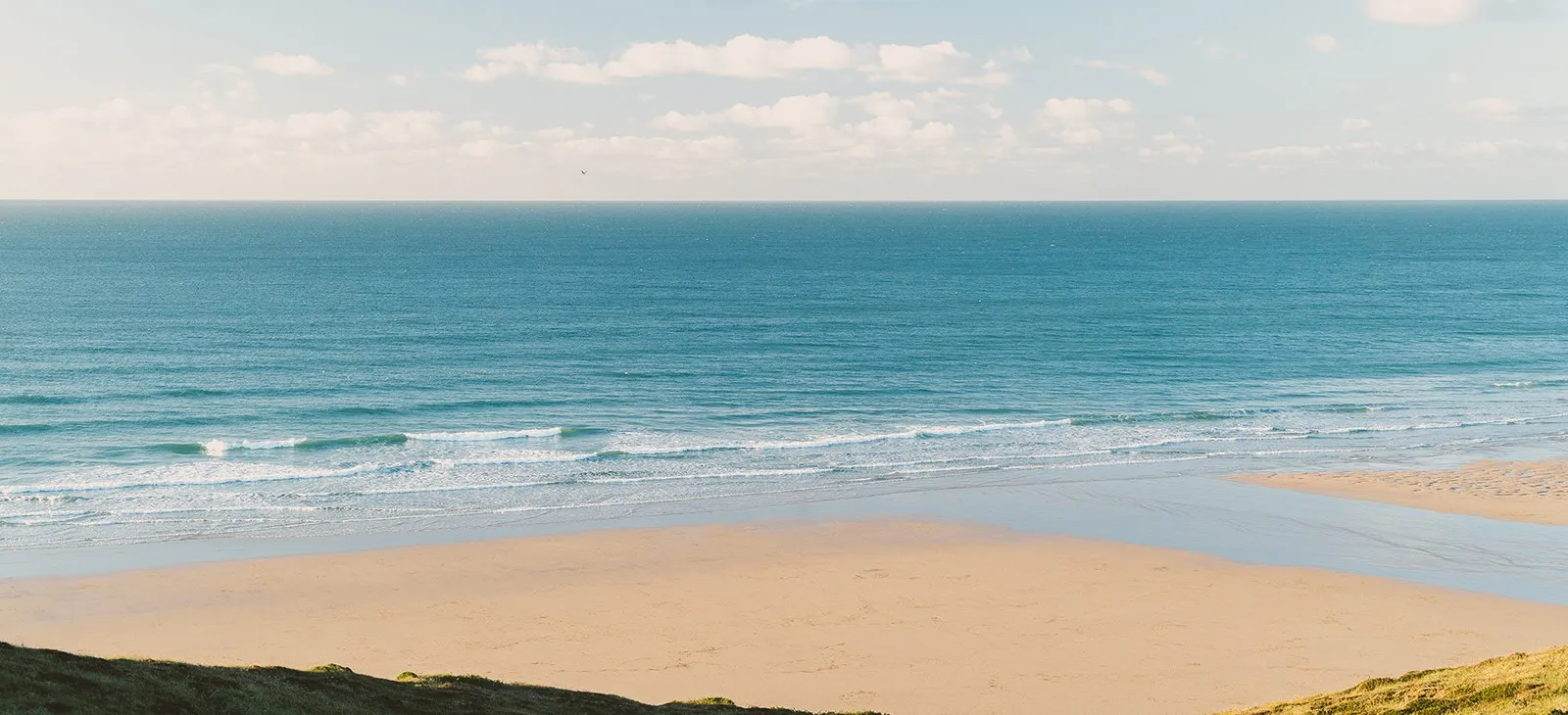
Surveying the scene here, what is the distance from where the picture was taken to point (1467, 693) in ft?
52.4

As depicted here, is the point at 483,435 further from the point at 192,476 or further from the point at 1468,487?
the point at 1468,487

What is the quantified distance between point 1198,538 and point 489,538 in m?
22.7

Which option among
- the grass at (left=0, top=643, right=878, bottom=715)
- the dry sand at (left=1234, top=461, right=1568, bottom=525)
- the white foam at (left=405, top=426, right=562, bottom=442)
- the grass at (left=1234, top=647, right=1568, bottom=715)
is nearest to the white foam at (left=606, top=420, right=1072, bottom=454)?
the white foam at (left=405, top=426, right=562, bottom=442)

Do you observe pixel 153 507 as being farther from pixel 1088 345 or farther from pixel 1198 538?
pixel 1088 345

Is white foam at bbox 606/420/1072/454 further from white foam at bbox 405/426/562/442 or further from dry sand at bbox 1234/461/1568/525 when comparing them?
dry sand at bbox 1234/461/1568/525

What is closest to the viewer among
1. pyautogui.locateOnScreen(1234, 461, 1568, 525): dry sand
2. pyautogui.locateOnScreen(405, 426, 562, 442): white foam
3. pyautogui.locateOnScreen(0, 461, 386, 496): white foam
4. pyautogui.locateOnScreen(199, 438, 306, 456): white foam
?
pyautogui.locateOnScreen(1234, 461, 1568, 525): dry sand

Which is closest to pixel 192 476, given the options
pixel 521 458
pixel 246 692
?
pixel 521 458

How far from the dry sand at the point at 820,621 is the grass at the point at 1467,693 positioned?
21.0ft

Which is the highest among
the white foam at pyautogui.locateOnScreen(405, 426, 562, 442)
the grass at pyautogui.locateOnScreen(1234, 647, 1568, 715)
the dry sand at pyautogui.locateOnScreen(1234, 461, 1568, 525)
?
the grass at pyautogui.locateOnScreen(1234, 647, 1568, 715)

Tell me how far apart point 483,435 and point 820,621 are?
2454 cm

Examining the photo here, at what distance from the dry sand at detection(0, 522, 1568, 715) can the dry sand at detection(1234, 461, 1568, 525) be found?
9.75 meters

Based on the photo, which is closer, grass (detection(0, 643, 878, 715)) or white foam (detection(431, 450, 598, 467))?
Result: grass (detection(0, 643, 878, 715))

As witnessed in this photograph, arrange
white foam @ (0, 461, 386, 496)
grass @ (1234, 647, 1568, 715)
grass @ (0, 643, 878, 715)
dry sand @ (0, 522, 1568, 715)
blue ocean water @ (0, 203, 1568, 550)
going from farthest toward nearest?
blue ocean water @ (0, 203, 1568, 550)
white foam @ (0, 461, 386, 496)
dry sand @ (0, 522, 1568, 715)
grass @ (1234, 647, 1568, 715)
grass @ (0, 643, 878, 715)

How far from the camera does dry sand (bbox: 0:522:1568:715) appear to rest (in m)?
25.5
